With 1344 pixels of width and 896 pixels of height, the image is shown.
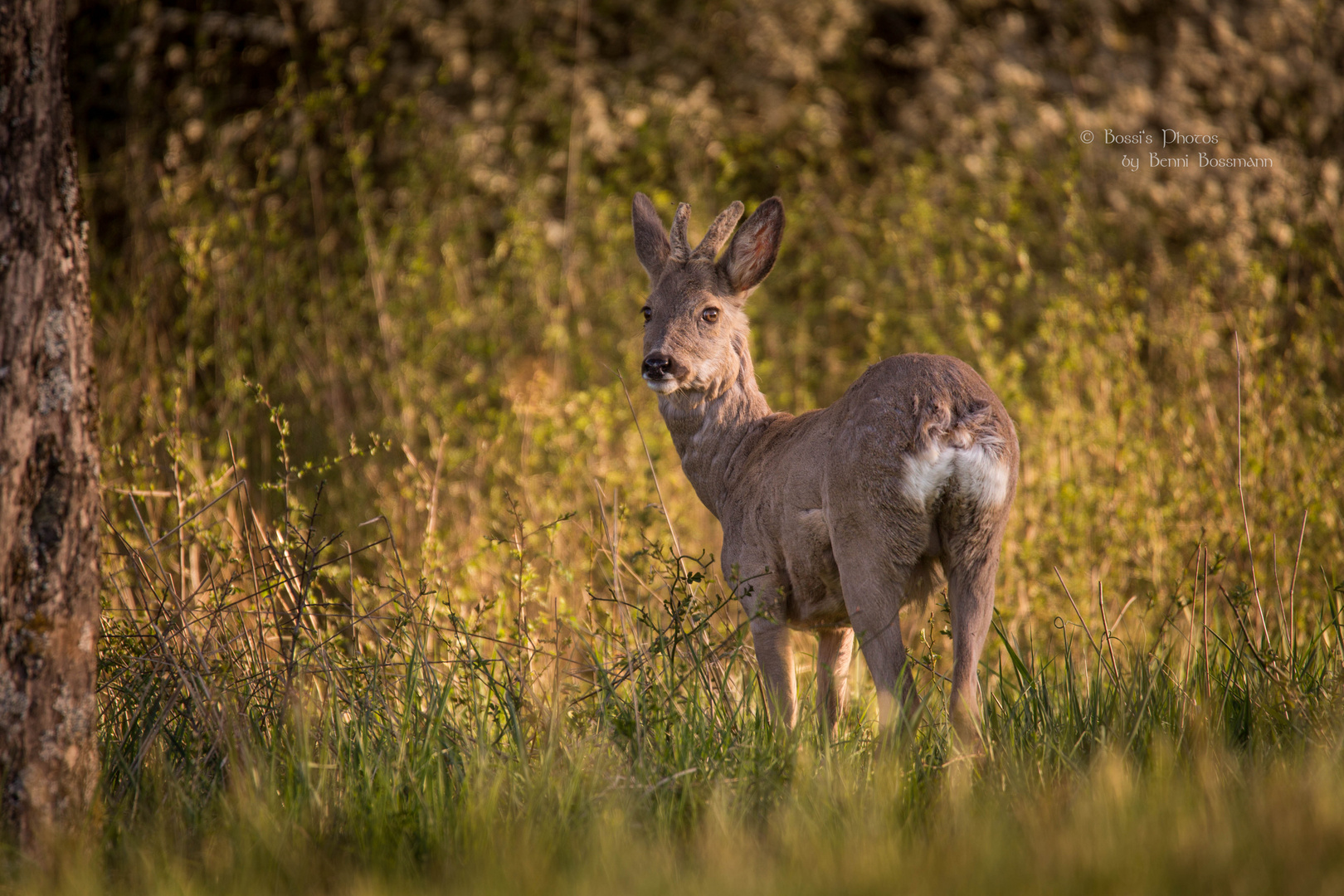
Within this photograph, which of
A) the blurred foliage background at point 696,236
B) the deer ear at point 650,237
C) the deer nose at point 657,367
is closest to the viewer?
the deer nose at point 657,367

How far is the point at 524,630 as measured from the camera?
12.3 feet

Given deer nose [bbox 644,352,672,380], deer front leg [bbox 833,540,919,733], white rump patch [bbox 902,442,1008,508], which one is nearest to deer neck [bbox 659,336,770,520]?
deer nose [bbox 644,352,672,380]

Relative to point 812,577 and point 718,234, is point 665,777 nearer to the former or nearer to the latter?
point 812,577

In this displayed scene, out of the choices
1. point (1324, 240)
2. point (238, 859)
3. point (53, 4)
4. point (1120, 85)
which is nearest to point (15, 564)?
point (238, 859)

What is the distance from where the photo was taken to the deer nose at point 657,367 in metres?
4.69

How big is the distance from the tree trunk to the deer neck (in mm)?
2533

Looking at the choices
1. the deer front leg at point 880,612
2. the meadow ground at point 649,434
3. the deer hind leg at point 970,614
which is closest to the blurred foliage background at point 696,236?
the meadow ground at point 649,434

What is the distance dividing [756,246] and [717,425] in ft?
2.67

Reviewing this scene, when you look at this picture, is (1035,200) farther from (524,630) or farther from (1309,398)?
(524,630)

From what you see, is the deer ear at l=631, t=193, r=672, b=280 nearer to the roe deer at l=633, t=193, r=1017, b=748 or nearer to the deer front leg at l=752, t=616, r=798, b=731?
the roe deer at l=633, t=193, r=1017, b=748

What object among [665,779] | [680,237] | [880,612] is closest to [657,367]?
[680,237]

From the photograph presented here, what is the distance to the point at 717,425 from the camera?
4898 millimetres

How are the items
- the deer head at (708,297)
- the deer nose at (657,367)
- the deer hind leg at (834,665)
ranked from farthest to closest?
the deer head at (708,297) → the deer nose at (657,367) → the deer hind leg at (834,665)

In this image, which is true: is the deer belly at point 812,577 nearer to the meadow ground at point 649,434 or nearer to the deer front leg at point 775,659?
the deer front leg at point 775,659
